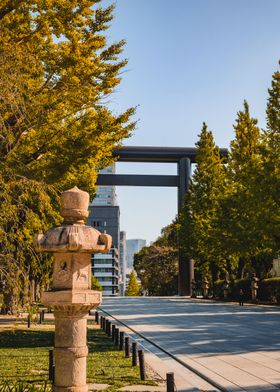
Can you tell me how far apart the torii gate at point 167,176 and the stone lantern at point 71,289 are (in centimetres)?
4375

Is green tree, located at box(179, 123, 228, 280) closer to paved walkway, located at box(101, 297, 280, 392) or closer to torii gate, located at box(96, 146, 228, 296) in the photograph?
torii gate, located at box(96, 146, 228, 296)

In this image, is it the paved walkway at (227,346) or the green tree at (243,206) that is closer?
the paved walkway at (227,346)

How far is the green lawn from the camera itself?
31.1 ft

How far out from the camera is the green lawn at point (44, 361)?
9.48m

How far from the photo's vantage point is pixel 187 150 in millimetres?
52969

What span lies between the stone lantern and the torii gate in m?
43.8

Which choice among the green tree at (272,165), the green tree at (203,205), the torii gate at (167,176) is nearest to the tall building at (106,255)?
the torii gate at (167,176)

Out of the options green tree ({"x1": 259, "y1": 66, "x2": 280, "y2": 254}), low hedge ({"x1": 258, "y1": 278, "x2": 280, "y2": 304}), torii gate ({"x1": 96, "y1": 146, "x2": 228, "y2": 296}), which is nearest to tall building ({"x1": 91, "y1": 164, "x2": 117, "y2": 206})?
torii gate ({"x1": 96, "y1": 146, "x2": 228, "y2": 296})

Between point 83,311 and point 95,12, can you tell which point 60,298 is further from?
point 95,12

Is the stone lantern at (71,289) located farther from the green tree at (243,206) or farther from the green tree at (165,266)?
the green tree at (165,266)

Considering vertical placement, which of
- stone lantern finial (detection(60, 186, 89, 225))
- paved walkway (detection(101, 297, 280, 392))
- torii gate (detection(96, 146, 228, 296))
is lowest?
paved walkway (detection(101, 297, 280, 392))

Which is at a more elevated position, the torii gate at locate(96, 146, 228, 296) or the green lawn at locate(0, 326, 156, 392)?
the torii gate at locate(96, 146, 228, 296)

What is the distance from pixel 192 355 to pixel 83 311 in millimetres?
6930

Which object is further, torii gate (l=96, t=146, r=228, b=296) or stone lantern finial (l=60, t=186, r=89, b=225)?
torii gate (l=96, t=146, r=228, b=296)
